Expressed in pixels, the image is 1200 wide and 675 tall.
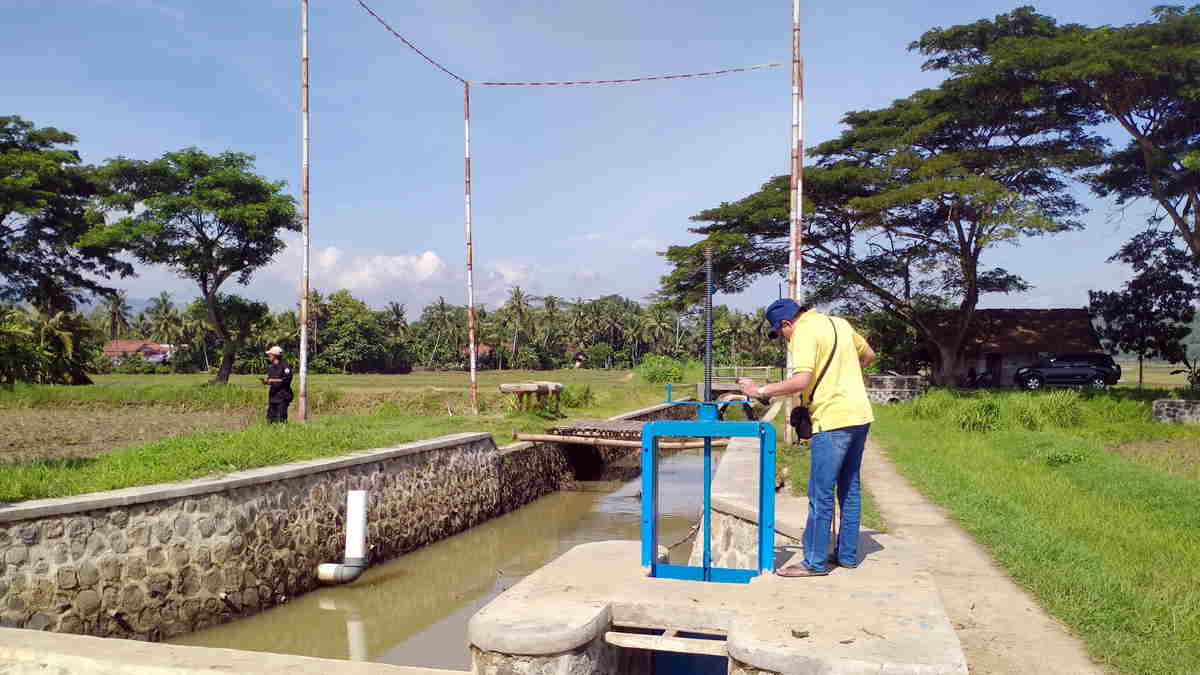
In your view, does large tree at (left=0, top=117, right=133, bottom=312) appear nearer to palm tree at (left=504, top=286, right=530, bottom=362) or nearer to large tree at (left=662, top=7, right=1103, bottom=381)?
large tree at (left=662, top=7, right=1103, bottom=381)

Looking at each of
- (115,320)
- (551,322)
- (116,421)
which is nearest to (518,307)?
(551,322)

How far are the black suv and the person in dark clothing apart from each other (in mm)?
24878

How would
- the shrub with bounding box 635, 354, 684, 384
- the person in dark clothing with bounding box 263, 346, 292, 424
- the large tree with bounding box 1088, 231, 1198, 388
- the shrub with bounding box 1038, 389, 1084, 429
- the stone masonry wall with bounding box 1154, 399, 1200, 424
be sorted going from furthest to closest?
the shrub with bounding box 635, 354, 684, 384 < the large tree with bounding box 1088, 231, 1198, 388 < the shrub with bounding box 1038, 389, 1084, 429 < the stone masonry wall with bounding box 1154, 399, 1200, 424 < the person in dark clothing with bounding box 263, 346, 292, 424

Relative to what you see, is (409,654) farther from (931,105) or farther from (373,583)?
(931,105)

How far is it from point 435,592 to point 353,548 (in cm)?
115

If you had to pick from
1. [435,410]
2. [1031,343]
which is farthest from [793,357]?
[1031,343]

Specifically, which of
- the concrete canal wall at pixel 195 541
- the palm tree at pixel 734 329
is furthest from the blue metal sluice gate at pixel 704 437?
the palm tree at pixel 734 329

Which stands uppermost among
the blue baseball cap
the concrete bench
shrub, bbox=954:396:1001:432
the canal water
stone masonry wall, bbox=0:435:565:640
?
the blue baseball cap

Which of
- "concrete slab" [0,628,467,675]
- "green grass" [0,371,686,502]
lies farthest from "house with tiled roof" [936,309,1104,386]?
"concrete slab" [0,628,467,675]

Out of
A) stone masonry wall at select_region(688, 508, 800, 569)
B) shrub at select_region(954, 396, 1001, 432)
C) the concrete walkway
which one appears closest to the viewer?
the concrete walkway

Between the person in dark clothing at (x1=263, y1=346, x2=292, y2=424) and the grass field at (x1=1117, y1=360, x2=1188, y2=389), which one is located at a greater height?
the person in dark clothing at (x1=263, y1=346, x2=292, y2=424)

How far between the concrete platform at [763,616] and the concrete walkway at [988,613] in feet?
1.20

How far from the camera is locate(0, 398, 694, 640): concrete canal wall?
6148 millimetres

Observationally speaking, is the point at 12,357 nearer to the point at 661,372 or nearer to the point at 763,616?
the point at 763,616
